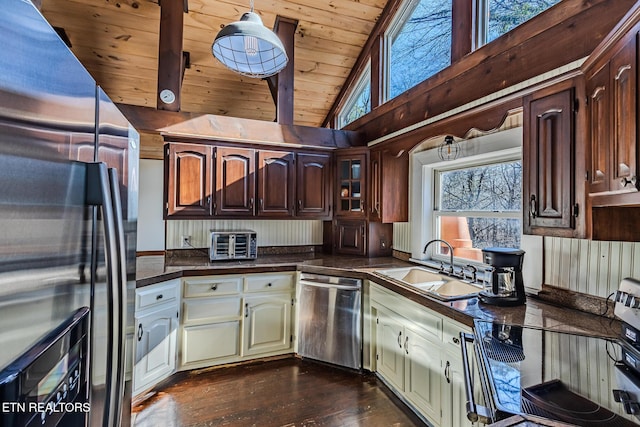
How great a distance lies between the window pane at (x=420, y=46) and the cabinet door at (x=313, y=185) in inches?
41.8

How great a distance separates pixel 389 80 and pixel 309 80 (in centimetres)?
112

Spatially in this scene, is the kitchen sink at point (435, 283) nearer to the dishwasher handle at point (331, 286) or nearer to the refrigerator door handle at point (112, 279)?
the dishwasher handle at point (331, 286)

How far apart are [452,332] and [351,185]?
6.51 ft

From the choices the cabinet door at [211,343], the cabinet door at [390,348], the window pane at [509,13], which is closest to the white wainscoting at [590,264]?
the cabinet door at [390,348]

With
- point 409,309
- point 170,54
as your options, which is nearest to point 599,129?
point 409,309

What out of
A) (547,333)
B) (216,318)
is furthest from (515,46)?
(216,318)

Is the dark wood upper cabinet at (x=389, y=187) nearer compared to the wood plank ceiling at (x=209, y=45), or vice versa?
the wood plank ceiling at (x=209, y=45)

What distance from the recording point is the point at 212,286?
2.78 meters

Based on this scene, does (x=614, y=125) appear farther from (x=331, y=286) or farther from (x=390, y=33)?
(x=390, y=33)

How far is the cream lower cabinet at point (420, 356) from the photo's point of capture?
5.86ft

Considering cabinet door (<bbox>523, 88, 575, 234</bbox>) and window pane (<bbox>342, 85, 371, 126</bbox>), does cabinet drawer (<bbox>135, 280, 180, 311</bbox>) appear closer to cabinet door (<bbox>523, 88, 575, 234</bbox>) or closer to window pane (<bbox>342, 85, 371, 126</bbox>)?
cabinet door (<bbox>523, 88, 575, 234</bbox>)

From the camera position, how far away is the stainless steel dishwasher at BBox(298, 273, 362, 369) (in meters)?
2.73

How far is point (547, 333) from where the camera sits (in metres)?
1.43

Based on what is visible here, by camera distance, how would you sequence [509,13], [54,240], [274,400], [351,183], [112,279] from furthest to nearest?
1. [351,183]
2. [274,400]
3. [509,13]
4. [112,279]
5. [54,240]
